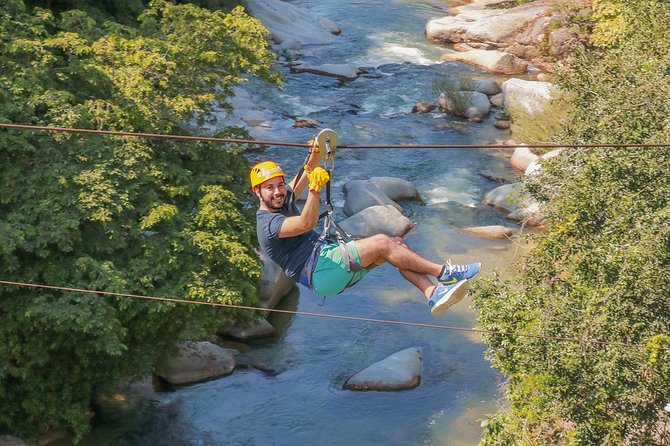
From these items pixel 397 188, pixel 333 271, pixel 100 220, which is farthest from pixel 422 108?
pixel 333 271

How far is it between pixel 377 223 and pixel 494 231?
2.26m

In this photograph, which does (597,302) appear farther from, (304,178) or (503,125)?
(503,125)

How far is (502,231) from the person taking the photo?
18.1 meters

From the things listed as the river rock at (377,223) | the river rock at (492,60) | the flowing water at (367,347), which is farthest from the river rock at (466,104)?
the river rock at (377,223)

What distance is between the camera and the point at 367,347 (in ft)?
48.4

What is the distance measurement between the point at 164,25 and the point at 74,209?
156 inches

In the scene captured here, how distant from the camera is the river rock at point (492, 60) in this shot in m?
27.1

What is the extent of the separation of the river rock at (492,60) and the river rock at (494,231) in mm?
9945

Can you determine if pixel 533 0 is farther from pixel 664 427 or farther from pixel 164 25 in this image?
pixel 664 427

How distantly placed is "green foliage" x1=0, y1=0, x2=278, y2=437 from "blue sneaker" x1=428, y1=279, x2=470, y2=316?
4324 mm

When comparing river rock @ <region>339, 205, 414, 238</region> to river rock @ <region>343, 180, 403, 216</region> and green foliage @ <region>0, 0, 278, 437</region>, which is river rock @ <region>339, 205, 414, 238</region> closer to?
river rock @ <region>343, 180, 403, 216</region>

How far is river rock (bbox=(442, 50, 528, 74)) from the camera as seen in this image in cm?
2708

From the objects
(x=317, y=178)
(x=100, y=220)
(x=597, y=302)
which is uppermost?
(x=317, y=178)

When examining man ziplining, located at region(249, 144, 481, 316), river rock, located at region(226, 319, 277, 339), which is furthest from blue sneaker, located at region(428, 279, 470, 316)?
river rock, located at region(226, 319, 277, 339)
